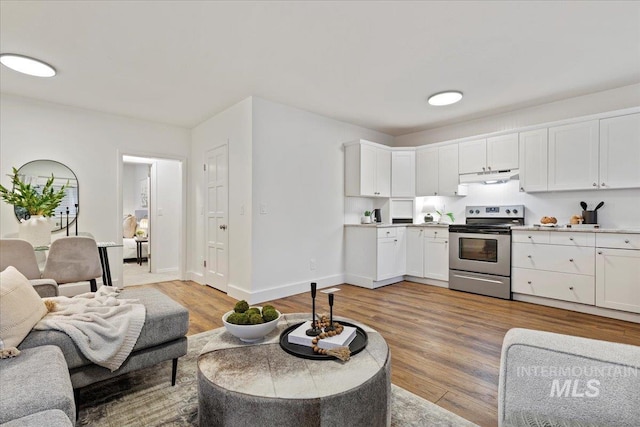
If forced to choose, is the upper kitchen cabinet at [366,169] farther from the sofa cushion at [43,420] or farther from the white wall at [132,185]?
the white wall at [132,185]

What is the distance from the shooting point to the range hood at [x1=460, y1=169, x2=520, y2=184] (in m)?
4.20

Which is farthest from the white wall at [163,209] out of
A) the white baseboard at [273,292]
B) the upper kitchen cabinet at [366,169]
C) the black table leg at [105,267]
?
the upper kitchen cabinet at [366,169]

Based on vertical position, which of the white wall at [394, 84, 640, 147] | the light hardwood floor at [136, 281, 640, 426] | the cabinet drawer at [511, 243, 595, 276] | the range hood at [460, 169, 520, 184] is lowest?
the light hardwood floor at [136, 281, 640, 426]

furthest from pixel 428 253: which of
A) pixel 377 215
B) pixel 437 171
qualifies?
pixel 437 171

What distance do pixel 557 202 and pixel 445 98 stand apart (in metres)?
2.00

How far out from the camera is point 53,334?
1583mm

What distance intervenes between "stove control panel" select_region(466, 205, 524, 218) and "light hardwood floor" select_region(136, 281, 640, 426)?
4.03 ft

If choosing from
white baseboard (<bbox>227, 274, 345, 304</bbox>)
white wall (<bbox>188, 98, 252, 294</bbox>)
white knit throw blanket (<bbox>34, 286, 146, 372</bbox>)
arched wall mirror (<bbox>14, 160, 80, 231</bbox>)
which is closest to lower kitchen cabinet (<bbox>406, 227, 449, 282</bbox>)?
white baseboard (<bbox>227, 274, 345, 304</bbox>)

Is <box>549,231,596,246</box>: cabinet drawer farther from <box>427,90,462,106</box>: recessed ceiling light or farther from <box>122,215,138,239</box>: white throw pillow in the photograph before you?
<box>122,215,138,239</box>: white throw pillow

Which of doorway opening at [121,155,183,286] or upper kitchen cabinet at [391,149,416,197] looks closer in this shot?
upper kitchen cabinet at [391,149,416,197]

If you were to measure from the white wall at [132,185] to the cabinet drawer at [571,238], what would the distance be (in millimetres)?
8417

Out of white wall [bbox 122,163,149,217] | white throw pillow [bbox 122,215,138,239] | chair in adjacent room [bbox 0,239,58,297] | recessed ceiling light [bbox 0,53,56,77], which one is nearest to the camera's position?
chair in adjacent room [bbox 0,239,58,297]

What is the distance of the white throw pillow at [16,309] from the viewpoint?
145cm

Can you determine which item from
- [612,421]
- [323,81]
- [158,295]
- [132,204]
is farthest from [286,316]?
[132,204]
